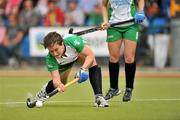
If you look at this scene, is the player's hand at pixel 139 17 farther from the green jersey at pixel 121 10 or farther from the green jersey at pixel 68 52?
the green jersey at pixel 68 52

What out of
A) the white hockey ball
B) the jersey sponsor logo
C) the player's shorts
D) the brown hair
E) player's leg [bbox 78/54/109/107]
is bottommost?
the white hockey ball

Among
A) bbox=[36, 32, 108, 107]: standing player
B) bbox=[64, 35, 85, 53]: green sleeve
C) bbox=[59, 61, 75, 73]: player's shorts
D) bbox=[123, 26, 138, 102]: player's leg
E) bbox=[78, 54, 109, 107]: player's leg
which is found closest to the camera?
bbox=[36, 32, 108, 107]: standing player

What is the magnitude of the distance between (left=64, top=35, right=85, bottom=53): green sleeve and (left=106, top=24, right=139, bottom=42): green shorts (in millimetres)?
839

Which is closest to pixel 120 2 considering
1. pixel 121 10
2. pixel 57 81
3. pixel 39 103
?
pixel 121 10

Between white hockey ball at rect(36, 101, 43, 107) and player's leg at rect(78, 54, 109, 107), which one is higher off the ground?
player's leg at rect(78, 54, 109, 107)

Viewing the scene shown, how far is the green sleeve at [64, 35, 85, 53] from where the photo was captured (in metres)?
10.9

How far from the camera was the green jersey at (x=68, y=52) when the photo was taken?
1089 cm

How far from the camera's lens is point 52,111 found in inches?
419

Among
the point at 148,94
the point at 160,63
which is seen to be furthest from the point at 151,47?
the point at 148,94

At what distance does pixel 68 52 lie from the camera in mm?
10969

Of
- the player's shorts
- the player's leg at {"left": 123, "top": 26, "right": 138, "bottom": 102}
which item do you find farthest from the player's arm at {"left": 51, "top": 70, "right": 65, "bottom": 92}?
the player's leg at {"left": 123, "top": 26, "right": 138, "bottom": 102}

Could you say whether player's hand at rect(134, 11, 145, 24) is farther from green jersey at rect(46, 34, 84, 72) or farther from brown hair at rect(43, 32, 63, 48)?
brown hair at rect(43, 32, 63, 48)

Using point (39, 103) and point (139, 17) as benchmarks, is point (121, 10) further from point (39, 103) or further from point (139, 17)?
point (39, 103)

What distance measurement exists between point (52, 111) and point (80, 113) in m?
0.49
